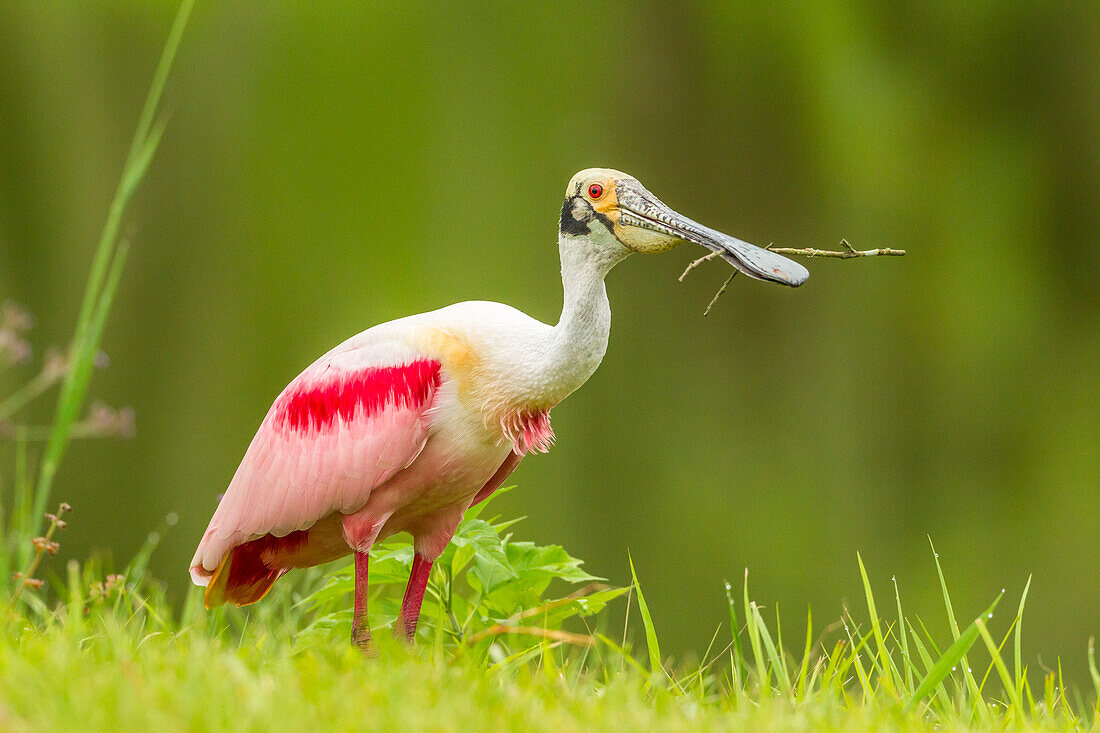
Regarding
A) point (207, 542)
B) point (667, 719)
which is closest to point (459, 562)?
point (207, 542)

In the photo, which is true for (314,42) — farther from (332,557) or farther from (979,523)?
(979,523)

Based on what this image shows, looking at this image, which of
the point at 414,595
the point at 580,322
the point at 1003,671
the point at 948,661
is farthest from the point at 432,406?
the point at 1003,671

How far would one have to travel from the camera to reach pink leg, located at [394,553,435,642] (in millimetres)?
3502

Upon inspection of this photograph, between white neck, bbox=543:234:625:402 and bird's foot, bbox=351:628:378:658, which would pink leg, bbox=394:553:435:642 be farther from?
white neck, bbox=543:234:625:402

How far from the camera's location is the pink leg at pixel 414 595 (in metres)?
3.50

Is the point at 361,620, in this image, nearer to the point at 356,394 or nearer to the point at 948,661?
the point at 356,394

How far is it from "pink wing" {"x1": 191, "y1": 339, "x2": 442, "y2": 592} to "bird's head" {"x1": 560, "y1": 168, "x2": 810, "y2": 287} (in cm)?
58

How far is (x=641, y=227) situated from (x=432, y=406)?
75 cm

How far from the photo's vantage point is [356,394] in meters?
3.41

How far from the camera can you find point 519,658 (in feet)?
10.4

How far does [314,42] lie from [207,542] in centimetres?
342

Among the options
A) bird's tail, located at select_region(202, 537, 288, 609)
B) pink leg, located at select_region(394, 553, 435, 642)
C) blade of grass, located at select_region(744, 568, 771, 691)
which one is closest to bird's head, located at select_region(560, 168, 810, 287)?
blade of grass, located at select_region(744, 568, 771, 691)

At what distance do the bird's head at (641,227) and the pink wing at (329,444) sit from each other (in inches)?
22.9

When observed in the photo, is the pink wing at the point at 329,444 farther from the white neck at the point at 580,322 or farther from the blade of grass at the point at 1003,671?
the blade of grass at the point at 1003,671
